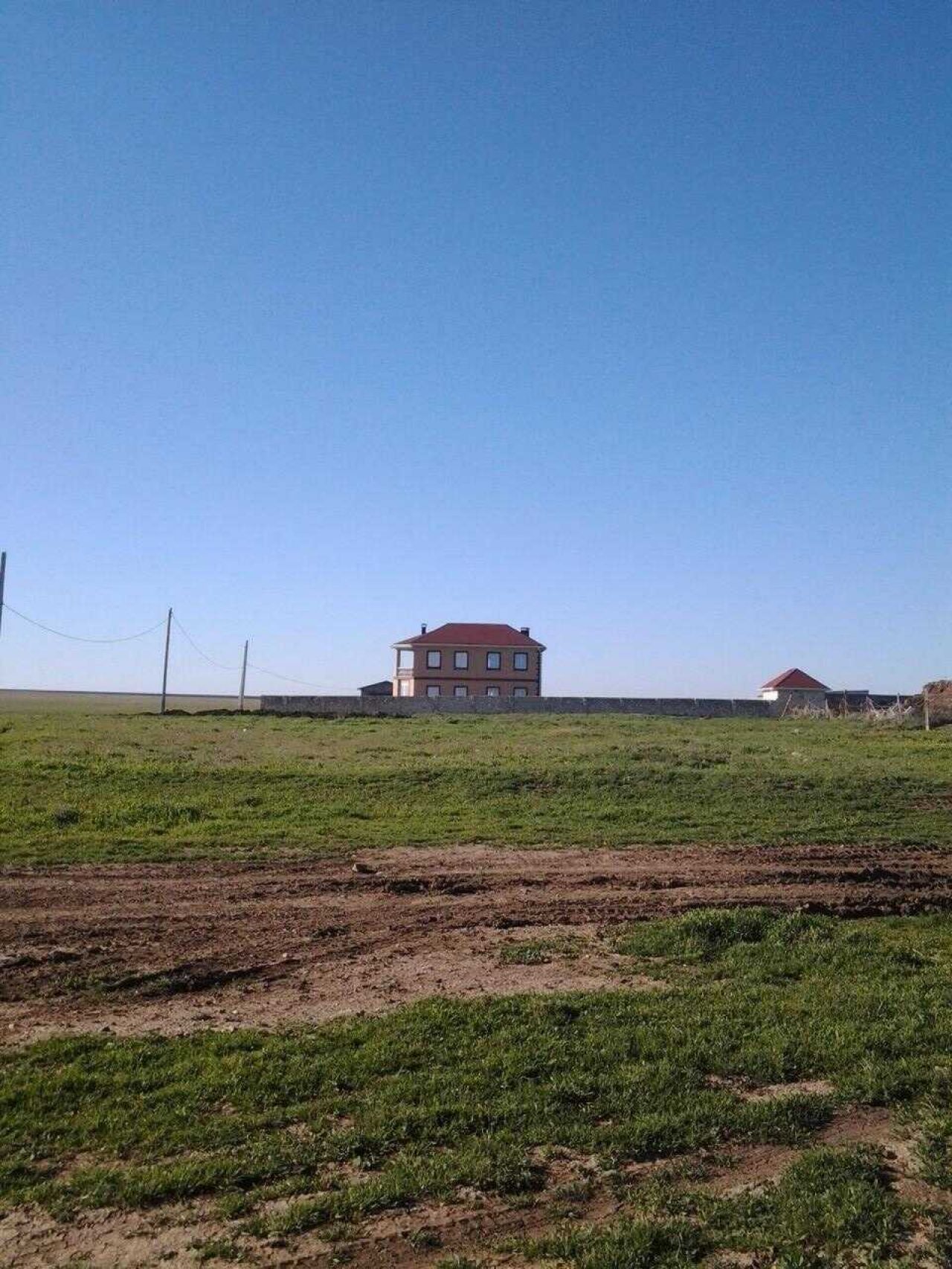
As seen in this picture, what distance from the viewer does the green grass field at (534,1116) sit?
4996mm

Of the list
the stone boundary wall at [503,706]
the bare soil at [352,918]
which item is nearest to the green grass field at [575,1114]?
the bare soil at [352,918]

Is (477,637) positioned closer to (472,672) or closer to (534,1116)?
(472,672)

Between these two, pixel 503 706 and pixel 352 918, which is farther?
pixel 503 706

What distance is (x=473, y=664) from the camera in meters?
86.2

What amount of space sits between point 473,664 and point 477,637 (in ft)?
8.17

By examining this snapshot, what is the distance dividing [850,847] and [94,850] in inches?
477

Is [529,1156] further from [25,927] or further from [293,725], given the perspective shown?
[293,725]

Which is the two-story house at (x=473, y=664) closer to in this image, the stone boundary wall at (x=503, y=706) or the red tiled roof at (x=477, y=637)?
the red tiled roof at (x=477, y=637)

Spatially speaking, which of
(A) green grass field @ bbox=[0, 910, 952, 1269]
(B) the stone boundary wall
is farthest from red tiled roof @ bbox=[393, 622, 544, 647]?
(A) green grass field @ bbox=[0, 910, 952, 1269]

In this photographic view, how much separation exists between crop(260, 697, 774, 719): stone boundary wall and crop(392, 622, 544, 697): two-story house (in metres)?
25.8

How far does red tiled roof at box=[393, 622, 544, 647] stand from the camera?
86.3 meters

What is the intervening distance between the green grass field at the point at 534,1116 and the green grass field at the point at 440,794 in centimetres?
838

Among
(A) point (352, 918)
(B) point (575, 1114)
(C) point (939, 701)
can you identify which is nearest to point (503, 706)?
(C) point (939, 701)

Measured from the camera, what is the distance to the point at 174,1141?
18.9ft
